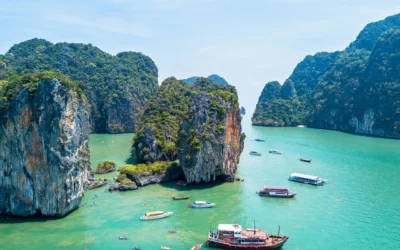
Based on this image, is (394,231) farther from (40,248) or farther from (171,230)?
(40,248)

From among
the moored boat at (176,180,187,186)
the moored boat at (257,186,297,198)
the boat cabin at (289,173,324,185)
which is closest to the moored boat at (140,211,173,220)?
the moored boat at (176,180,187,186)

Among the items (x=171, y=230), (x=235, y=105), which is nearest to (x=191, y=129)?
(x=235, y=105)

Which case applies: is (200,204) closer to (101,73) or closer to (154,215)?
(154,215)

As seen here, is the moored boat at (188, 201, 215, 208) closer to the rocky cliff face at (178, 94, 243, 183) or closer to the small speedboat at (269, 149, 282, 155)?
the rocky cliff face at (178, 94, 243, 183)

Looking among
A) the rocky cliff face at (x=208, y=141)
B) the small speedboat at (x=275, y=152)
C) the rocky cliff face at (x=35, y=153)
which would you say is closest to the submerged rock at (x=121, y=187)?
the rocky cliff face at (x=208, y=141)

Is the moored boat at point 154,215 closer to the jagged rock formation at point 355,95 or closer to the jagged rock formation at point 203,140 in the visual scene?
the jagged rock formation at point 203,140
